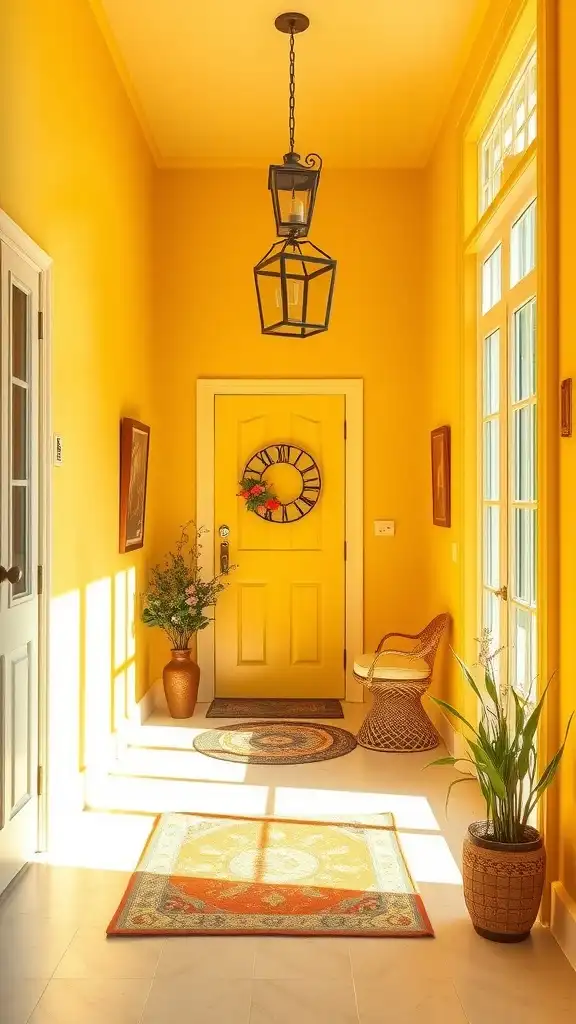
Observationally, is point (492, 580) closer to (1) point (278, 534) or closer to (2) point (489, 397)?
(2) point (489, 397)

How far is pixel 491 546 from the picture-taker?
4.43m

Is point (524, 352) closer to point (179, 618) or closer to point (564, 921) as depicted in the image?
point (564, 921)

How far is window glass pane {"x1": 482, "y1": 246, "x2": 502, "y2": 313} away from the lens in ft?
13.9

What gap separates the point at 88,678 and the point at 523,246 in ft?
9.14

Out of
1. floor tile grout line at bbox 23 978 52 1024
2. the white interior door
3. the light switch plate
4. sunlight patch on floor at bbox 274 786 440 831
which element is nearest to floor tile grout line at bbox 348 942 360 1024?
floor tile grout line at bbox 23 978 52 1024

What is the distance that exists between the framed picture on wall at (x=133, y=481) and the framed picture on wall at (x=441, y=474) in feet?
5.87

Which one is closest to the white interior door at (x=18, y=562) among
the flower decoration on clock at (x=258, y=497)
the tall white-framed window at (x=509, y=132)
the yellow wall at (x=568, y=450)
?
the yellow wall at (x=568, y=450)

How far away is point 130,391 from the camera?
5.21m

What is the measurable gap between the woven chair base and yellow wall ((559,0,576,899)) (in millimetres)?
2122

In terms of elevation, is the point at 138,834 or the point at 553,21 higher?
the point at 553,21

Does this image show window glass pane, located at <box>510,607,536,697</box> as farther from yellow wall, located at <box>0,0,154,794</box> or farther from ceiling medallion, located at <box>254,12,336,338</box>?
yellow wall, located at <box>0,0,154,794</box>

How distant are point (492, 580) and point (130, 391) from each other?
2.37m

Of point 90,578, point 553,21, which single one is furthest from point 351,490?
point 553,21

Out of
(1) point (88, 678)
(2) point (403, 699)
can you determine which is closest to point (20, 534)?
(1) point (88, 678)
